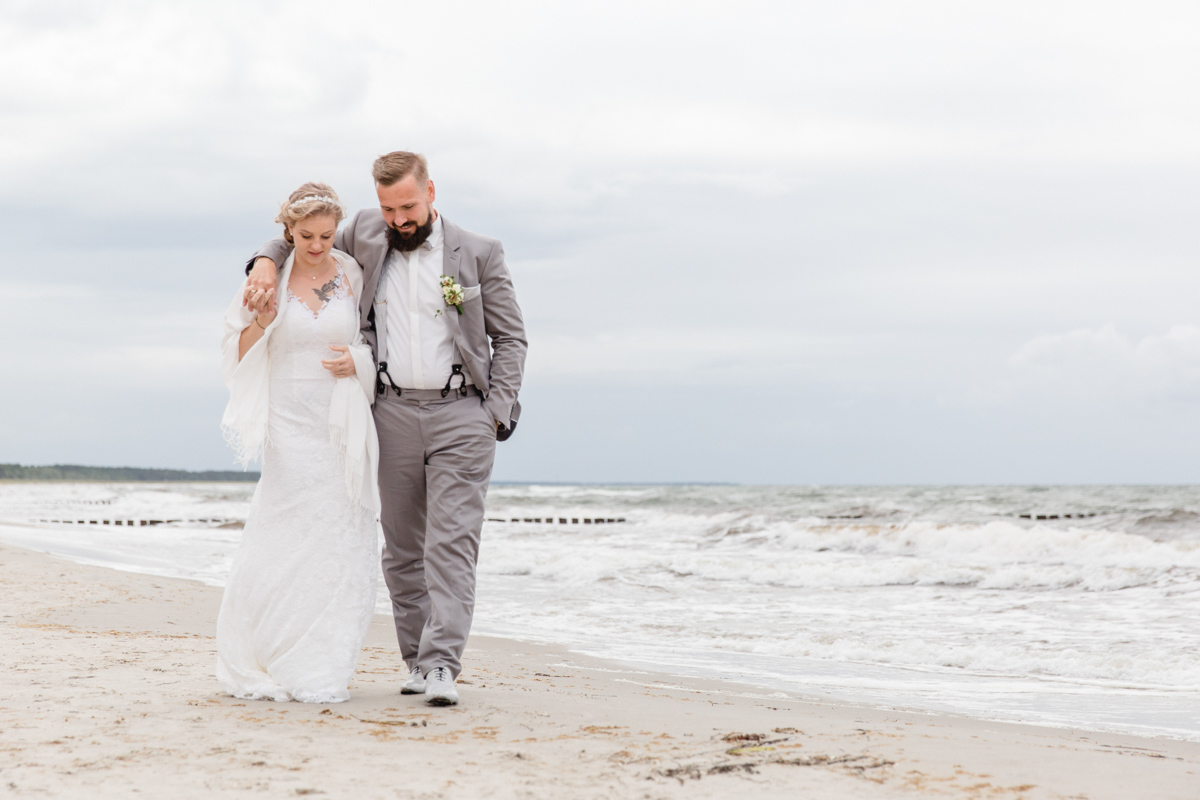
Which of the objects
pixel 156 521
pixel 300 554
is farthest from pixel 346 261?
pixel 156 521

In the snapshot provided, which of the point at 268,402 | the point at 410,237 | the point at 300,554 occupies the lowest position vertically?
the point at 300,554

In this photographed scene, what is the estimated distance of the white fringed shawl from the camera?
389 centimetres

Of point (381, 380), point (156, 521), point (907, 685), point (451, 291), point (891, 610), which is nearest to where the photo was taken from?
point (451, 291)

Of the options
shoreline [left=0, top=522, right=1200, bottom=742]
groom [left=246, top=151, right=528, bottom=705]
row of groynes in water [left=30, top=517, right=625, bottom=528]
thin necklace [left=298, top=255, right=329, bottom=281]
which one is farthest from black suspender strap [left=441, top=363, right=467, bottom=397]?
row of groynes in water [left=30, top=517, right=625, bottom=528]

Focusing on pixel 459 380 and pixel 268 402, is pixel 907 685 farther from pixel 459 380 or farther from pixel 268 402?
pixel 268 402

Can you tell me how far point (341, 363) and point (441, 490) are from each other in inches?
24.1

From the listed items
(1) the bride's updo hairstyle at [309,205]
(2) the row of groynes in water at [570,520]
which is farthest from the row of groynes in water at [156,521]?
(1) the bride's updo hairstyle at [309,205]

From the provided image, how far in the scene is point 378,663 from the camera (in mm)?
5340

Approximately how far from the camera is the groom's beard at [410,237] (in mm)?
3986

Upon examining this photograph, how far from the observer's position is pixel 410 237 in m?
3.99

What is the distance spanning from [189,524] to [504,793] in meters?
26.5

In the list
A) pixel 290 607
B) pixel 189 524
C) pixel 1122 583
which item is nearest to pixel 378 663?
pixel 290 607

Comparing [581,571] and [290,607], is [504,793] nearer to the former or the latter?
[290,607]

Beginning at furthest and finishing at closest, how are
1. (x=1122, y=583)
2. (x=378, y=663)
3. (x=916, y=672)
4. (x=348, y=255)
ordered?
(x=1122, y=583), (x=916, y=672), (x=378, y=663), (x=348, y=255)
